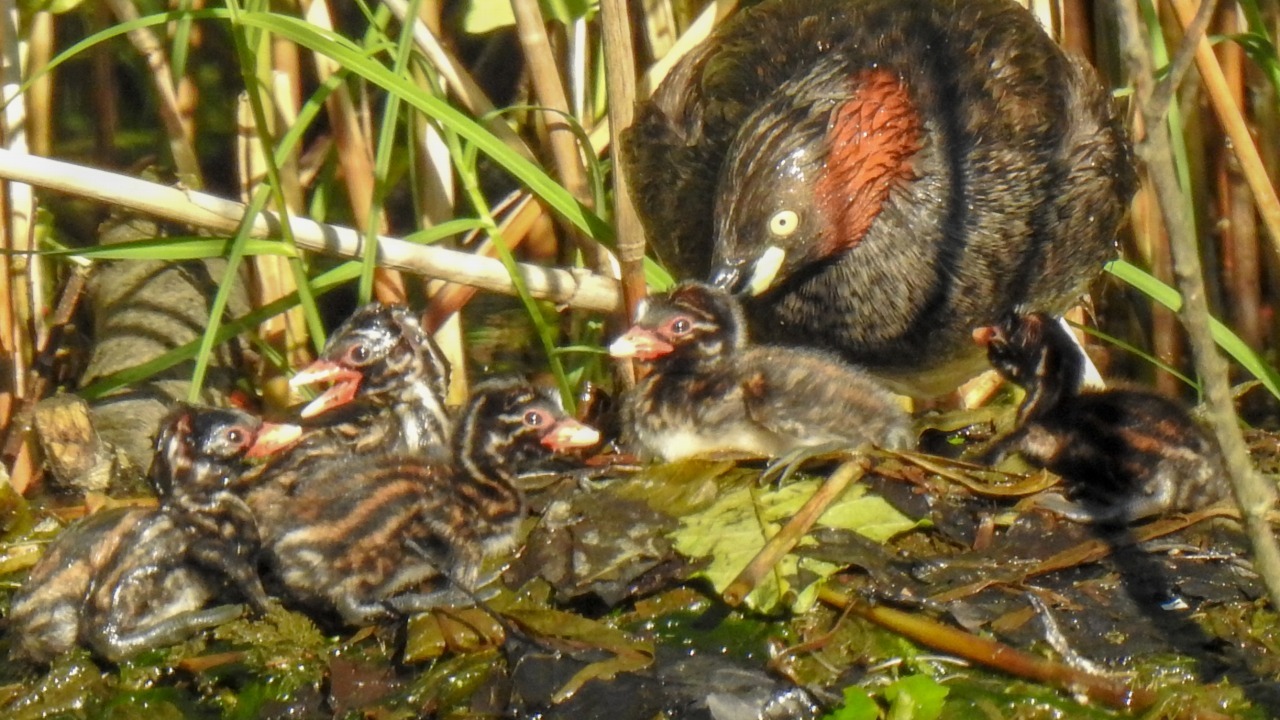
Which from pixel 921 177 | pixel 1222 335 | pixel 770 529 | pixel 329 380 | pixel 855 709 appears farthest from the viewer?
pixel 921 177

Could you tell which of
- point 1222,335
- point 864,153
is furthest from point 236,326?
point 1222,335

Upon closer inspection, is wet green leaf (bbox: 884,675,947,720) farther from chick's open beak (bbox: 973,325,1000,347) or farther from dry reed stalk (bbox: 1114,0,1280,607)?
chick's open beak (bbox: 973,325,1000,347)

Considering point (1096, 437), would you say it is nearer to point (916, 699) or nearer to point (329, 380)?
point (916, 699)

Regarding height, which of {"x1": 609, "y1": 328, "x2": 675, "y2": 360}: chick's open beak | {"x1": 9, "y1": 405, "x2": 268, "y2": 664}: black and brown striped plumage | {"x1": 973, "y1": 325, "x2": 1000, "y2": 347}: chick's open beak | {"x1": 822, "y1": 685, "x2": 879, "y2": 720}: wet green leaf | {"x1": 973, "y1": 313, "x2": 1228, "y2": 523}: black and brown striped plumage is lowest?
{"x1": 822, "y1": 685, "x2": 879, "y2": 720}: wet green leaf

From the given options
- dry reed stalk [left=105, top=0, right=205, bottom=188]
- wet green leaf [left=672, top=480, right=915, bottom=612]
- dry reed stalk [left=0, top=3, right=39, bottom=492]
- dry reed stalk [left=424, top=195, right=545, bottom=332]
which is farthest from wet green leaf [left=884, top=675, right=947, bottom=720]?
dry reed stalk [left=105, top=0, right=205, bottom=188]

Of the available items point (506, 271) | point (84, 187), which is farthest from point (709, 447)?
point (84, 187)

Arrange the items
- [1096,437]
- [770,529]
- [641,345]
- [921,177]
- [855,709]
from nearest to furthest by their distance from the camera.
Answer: [855,709] → [770,529] → [1096,437] → [641,345] → [921,177]

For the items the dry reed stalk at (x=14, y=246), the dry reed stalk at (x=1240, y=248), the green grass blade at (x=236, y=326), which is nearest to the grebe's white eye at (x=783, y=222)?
the green grass blade at (x=236, y=326)

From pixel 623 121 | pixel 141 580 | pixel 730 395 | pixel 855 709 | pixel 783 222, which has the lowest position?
pixel 855 709
